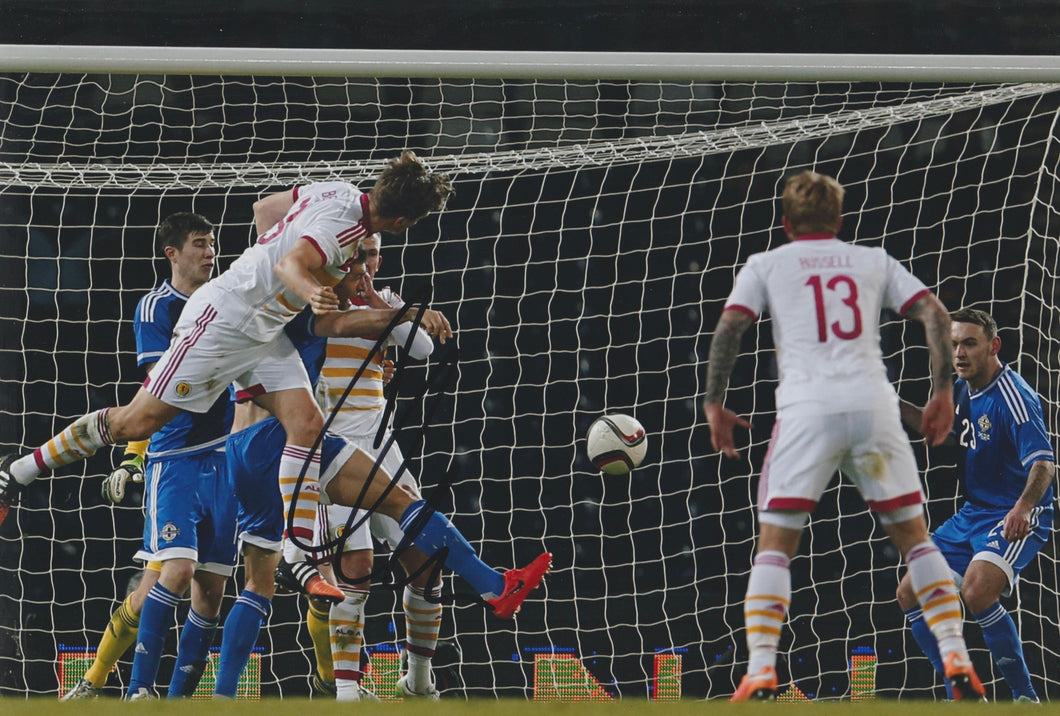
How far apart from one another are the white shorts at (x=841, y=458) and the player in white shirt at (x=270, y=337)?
1735 mm

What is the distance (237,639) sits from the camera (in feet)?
16.9

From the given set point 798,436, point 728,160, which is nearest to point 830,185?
point 798,436

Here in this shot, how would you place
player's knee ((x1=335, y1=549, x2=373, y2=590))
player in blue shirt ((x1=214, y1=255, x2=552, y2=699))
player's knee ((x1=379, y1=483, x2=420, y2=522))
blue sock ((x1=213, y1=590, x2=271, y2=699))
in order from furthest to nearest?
1. player's knee ((x1=335, y1=549, x2=373, y2=590))
2. blue sock ((x1=213, y1=590, x2=271, y2=699))
3. player's knee ((x1=379, y1=483, x2=420, y2=522))
4. player in blue shirt ((x1=214, y1=255, x2=552, y2=699))

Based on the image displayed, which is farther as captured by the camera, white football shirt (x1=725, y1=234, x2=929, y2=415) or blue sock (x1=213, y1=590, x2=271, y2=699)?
blue sock (x1=213, y1=590, x2=271, y2=699)

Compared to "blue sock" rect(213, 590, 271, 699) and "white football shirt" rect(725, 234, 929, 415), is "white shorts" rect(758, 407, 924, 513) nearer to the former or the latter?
"white football shirt" rect(725, 234, 929, 415)

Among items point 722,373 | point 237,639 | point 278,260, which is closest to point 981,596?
point 722,373

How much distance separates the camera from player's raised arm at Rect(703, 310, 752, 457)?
375 centimetres

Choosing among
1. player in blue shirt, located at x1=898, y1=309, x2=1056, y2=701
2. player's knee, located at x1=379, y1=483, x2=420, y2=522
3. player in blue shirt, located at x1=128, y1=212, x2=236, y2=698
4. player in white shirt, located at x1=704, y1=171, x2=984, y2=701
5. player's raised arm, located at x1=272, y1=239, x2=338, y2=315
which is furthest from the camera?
player in blue shirt, located at x1=898, y1=309, x2=1056, y2=701

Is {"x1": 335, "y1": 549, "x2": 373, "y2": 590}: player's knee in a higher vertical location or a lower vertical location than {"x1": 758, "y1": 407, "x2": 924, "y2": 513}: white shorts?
lower

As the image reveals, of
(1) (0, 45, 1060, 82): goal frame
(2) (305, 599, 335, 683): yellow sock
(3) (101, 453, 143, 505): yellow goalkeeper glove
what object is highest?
(1) (0, 45, 1060, 82): goal frame

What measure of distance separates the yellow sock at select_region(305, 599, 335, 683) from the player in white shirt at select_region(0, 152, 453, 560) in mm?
1202

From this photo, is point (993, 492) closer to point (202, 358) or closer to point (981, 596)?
point (981, 596)

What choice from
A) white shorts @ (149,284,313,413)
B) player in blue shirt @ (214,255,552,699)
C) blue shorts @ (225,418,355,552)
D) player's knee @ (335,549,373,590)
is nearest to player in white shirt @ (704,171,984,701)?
player in blue shirt @ (214,255,552,699)

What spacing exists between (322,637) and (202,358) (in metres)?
1.87
